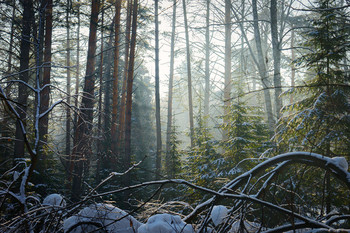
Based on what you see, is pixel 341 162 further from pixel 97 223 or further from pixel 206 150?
pixel 206 150

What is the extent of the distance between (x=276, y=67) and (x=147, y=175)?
9213mm

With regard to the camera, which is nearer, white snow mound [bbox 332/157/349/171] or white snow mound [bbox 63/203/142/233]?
white snow mound [bbox 332/157/349/171]

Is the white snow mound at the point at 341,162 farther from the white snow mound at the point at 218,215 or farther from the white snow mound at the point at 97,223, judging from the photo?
the white snow mound at the point at 97,223

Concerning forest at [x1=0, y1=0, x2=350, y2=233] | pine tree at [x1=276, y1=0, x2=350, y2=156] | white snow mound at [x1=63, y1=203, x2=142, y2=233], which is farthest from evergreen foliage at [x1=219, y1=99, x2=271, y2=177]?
white snow mound at [x1=63, y1=203, x2=142, y2=233]

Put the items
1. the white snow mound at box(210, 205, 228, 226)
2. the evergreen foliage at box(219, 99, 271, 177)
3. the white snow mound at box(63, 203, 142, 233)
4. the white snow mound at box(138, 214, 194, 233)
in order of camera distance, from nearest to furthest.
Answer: the white snow mound at box(210, 205, 228, 226)
the white snow mound at box(138, 214, 194, 233)
the white snow mound at box(63, 203, 142, 233)
the evergreen foliage at box(219, 99, 271, 177)

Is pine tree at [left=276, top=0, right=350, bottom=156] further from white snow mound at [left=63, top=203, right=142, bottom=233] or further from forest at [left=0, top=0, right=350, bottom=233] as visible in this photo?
white snow mound at [left=63, top=203, right=142, bottom=233]

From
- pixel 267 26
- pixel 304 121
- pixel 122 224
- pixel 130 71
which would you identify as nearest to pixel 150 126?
pixel 130 71

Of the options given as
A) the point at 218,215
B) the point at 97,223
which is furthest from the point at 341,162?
the point at 97,223

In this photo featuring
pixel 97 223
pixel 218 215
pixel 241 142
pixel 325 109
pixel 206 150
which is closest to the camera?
pixel 218 215

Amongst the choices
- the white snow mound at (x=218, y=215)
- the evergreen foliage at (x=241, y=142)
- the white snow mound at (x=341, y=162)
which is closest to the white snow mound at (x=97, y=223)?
the white snow mound at (x=218, y=215)

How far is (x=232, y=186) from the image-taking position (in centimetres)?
205

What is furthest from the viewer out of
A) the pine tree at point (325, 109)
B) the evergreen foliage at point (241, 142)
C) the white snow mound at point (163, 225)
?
the evergreen foliage at point (241, 142)

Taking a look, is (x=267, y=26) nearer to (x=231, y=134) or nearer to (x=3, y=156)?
(x=231, y=134)

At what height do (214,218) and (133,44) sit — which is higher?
(133,44)
